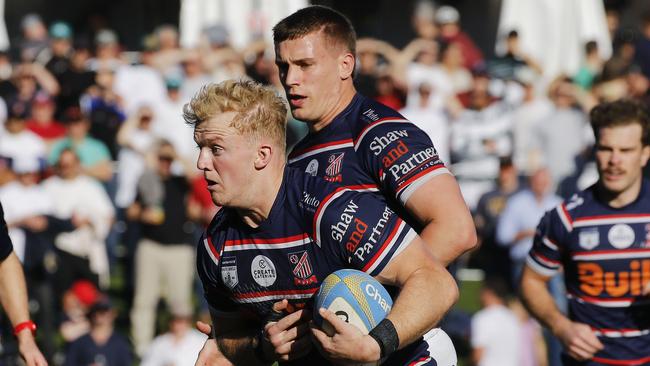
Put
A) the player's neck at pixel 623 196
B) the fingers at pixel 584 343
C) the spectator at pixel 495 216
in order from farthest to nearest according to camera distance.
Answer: the spectator at pixel 495 216 < the player's neck at pixel 623 196 < the fingers at pixel 584 343

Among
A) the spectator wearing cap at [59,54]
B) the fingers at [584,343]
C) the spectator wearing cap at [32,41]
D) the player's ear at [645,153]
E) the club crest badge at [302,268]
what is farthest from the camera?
the spectator wearing cap at [32,41]

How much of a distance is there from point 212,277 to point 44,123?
980cm

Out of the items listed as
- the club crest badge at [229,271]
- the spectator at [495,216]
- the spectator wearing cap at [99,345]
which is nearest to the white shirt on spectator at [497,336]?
the spectator at [495,216]

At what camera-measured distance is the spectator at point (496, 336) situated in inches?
445

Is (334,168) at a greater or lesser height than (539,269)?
greater

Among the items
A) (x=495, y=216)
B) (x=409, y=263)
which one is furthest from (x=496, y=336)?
(x=409, y=263)

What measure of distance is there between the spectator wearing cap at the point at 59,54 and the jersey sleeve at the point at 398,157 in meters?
11.2

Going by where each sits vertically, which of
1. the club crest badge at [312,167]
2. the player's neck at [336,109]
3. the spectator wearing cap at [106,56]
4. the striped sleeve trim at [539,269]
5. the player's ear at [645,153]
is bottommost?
the spectator wearing cap at [106,56]

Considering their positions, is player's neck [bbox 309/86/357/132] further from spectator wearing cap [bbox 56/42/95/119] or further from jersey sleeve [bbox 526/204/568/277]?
spectator wearing cap [bbox 56/42/95/119]

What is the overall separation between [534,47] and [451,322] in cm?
761

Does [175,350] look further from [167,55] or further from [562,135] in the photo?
[167,55]

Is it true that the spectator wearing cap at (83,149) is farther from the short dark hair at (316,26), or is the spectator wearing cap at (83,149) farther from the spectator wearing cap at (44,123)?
the short dark hair at (316,26)

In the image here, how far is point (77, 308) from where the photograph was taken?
12070 mm

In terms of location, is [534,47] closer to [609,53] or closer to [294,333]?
[609,53]
